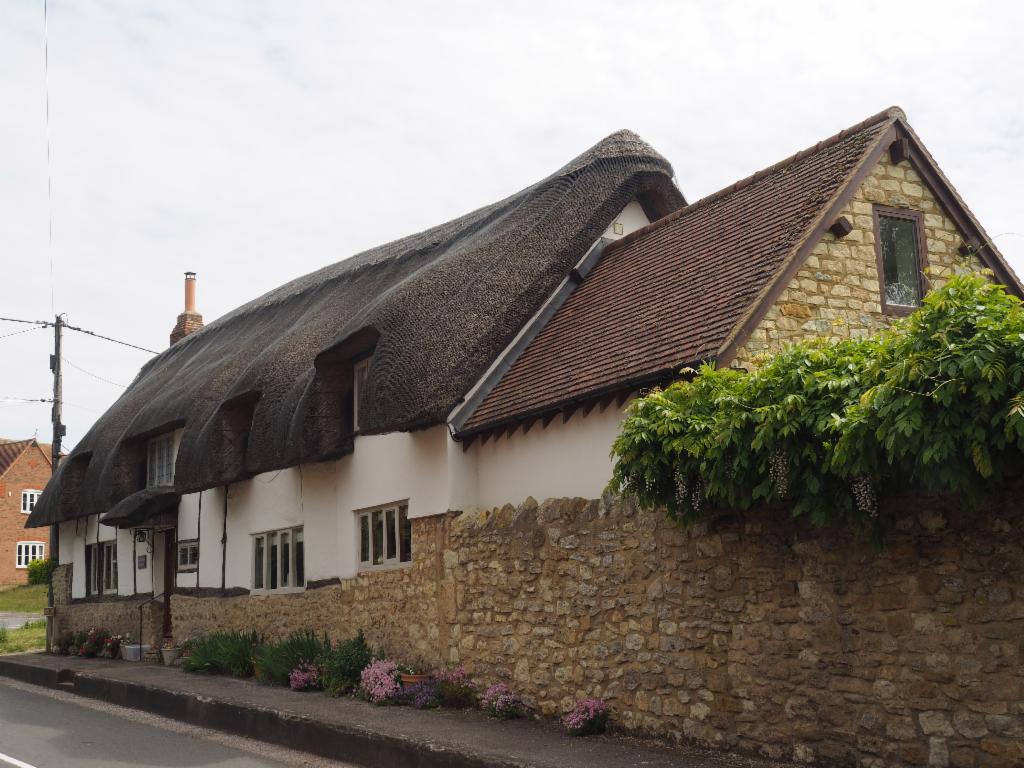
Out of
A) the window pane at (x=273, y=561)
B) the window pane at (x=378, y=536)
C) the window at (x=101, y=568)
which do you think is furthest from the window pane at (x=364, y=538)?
the window at (x=101, y=568)

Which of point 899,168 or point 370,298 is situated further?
point 370,298

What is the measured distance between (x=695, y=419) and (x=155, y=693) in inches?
369

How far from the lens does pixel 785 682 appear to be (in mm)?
7438

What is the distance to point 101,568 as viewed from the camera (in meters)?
22.3

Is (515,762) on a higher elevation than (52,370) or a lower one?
lower

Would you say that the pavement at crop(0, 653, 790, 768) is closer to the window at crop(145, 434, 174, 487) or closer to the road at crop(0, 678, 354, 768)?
the road at crop(0, 678, 354, 768)

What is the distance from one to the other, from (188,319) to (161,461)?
9.09m

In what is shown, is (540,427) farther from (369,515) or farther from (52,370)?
(52,370)

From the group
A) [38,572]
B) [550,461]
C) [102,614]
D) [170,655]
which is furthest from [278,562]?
[38,572]

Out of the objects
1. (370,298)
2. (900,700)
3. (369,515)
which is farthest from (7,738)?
(900,700)

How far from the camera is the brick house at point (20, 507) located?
50719mm

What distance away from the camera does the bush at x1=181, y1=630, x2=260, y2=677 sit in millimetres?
15234

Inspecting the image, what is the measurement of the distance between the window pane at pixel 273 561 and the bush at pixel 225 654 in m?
0.83

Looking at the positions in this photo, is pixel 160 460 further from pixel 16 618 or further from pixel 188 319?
pixel 16 618
